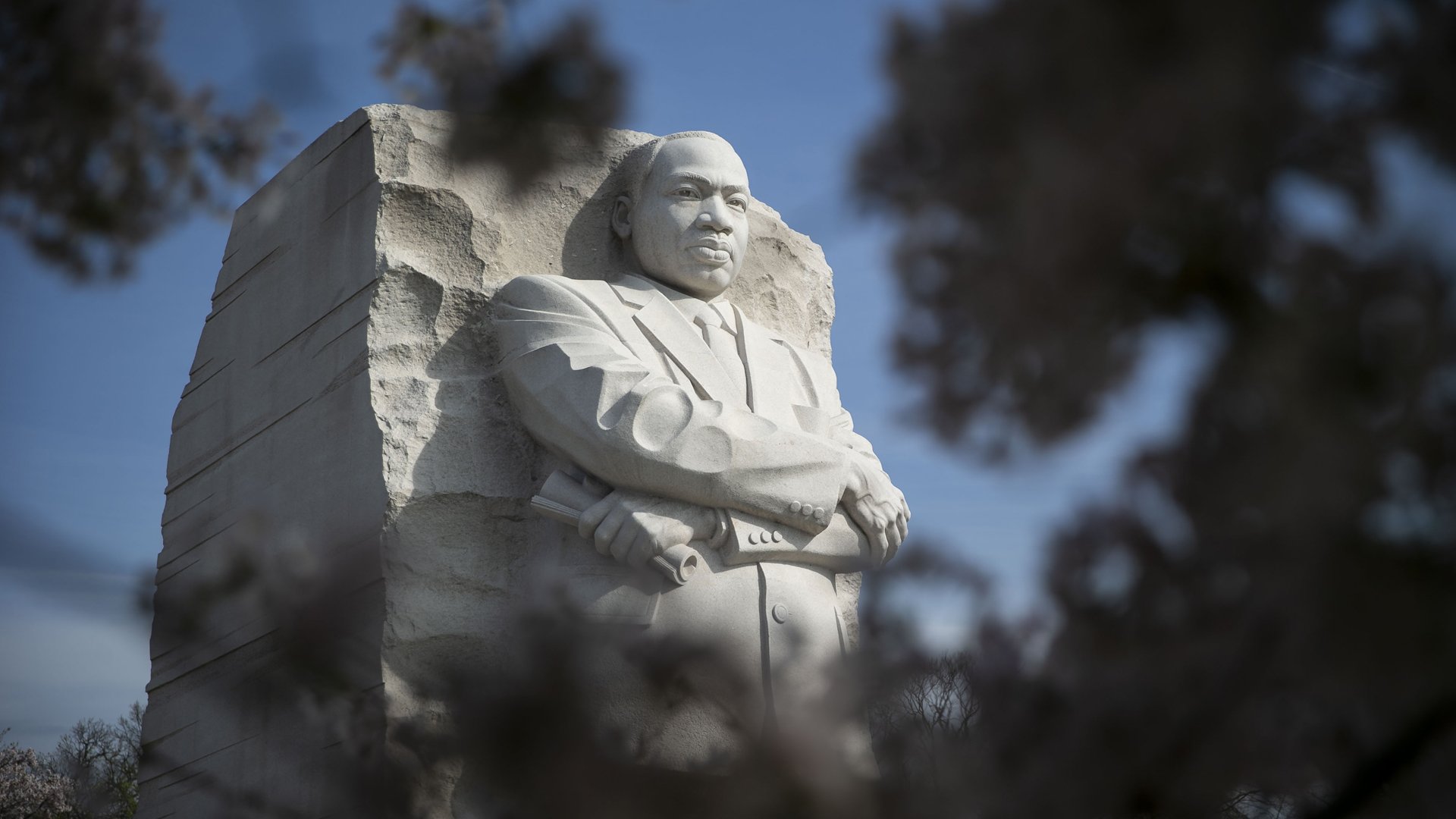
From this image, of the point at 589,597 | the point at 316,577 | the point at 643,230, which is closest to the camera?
the point at 316,577

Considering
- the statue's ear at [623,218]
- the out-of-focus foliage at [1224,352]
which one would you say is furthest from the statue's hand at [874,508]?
the out-of-focus foliage at [1224,352]

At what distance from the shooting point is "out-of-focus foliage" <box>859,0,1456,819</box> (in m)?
1.19

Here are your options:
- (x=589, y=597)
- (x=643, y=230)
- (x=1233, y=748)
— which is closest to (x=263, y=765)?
(x=589, y=597)

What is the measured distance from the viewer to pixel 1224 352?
1.27m

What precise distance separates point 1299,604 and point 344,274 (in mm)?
3477

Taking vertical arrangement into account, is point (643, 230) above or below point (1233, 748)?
above

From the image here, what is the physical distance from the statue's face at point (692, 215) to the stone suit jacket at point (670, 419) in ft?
0.48

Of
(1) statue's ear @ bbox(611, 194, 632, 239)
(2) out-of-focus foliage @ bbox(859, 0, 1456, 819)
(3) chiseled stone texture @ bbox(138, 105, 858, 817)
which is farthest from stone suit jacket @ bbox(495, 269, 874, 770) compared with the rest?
(2) out-of-focus foliage @ bbox(859, 0, 1456, 819)

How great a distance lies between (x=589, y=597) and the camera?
373 cm

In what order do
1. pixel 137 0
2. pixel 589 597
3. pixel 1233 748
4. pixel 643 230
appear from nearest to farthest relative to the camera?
pixel 1233 748, pixel 137 0, pixel 589 597, pixel 643 230

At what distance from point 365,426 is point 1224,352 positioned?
10.1 ft

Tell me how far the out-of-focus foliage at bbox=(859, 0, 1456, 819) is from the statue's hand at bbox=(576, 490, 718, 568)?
7.45 ft

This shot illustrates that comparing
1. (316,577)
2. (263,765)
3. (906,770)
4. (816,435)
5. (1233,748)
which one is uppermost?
(816,435)

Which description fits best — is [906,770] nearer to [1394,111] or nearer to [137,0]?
[1394,111]
